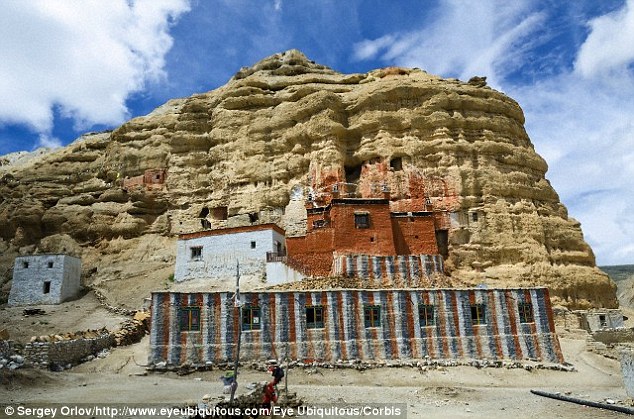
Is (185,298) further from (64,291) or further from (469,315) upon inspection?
(64,291)

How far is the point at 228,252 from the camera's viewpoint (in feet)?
113

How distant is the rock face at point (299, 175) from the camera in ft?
124

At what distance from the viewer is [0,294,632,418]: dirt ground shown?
16578 millimetres

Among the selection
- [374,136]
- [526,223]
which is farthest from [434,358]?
[374,136]

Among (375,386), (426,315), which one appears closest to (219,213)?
(426,315)

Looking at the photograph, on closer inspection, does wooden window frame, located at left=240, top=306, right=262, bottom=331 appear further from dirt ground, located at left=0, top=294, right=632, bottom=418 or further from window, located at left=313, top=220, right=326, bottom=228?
window, located at left=313, top=220, right=326, bottom=228

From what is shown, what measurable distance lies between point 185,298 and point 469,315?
1433cm

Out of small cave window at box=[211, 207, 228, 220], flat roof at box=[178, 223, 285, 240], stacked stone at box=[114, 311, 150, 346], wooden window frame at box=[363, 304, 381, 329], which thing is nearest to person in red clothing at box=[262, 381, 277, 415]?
wooden window frame at box=[363, 304, 381, 329]

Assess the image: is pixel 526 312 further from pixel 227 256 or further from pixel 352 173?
pixel 352 173

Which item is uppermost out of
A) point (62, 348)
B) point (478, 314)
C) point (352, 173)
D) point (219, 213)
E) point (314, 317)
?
point (352, 173)

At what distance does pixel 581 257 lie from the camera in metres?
38.7

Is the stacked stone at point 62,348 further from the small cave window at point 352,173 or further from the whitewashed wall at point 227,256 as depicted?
the small cave window at point 352,173

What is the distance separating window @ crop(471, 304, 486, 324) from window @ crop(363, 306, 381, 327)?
496 centimetres

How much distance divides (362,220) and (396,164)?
34.9 feet
